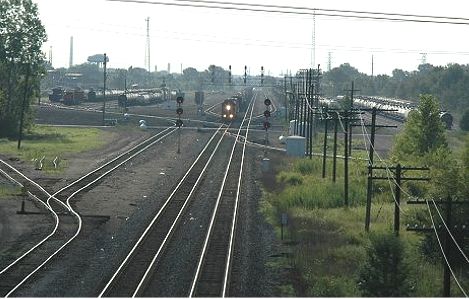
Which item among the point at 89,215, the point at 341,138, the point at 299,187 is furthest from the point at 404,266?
the point at 341,138

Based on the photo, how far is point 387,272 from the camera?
17.8 metres

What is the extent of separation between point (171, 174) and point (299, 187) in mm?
9223

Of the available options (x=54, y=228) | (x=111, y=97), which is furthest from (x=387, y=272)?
(x=111, y=97)

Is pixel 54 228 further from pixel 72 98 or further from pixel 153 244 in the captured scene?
pixel 72 98

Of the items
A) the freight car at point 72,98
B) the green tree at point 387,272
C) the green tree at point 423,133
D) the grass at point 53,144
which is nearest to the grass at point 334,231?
the green tree at point 387,272

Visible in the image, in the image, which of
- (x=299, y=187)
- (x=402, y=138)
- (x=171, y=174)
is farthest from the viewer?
(x=402, y=138)

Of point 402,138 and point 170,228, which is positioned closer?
point 170,228

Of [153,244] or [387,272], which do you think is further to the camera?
[153,244]

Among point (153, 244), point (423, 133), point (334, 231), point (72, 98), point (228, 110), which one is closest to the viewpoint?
point (153, 244)

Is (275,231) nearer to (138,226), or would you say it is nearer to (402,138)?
(138,226)

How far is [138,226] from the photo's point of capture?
2745 centimetres

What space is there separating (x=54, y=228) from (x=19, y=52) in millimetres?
47526

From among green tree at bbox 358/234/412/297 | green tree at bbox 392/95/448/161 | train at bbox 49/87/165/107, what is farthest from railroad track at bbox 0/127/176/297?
train at bbox 49/87/165/107

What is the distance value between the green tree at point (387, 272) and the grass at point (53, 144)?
29.2 m
